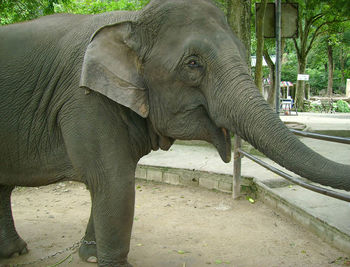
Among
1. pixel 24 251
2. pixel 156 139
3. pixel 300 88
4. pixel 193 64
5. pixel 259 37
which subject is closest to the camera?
pixel 193 64

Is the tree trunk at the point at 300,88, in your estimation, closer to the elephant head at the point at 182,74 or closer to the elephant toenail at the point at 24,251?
the elephant toenail at the point at 24,251

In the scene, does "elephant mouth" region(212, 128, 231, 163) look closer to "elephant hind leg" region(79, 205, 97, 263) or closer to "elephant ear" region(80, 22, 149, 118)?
"elephant ear" region(80, 22, 149, 118)

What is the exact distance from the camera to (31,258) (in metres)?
3.50

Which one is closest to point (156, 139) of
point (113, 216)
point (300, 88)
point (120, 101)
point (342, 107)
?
point (120, 101)

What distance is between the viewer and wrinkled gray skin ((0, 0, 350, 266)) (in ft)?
6.77

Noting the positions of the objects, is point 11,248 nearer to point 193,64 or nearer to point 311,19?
point 193,64

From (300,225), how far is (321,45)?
108ft

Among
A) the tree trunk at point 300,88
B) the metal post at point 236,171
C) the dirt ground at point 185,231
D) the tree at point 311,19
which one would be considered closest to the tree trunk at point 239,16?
the metal post at point 236,171

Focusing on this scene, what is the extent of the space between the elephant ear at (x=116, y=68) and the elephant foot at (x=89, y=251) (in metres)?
1.67

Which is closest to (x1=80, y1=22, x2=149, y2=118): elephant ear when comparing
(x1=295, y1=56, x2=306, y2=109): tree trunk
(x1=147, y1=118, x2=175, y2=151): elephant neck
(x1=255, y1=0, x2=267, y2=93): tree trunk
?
(x1=147, y1=118, x2=175, y2=151): elephant neck

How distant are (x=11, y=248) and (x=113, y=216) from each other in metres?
1.63

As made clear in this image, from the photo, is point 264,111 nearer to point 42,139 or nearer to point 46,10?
point 42,139

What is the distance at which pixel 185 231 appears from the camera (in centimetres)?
428

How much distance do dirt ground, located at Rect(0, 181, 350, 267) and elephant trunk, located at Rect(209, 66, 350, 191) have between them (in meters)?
1.90
